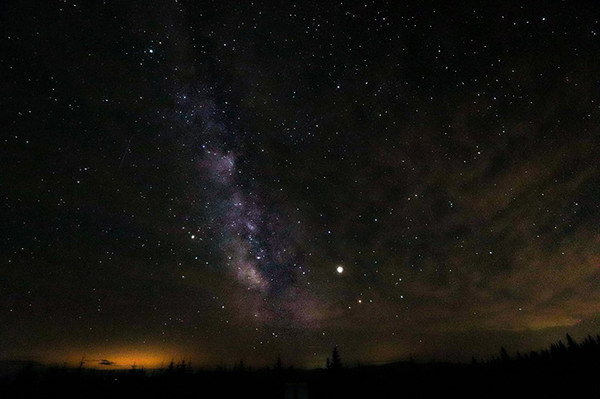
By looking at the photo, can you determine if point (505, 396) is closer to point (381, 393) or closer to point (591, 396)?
point (591, 396)

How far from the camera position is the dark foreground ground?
65.6 m

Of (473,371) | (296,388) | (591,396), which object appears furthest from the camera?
(473,371)

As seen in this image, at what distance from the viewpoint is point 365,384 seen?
75062mm

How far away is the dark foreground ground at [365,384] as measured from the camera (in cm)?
6562

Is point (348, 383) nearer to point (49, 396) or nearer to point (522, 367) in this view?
point (522, 367)

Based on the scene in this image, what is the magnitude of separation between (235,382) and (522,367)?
76297 mm

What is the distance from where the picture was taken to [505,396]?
60906mm

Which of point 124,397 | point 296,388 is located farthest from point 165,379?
point 296,388

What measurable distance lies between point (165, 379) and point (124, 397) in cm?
1096

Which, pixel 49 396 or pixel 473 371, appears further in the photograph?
pixel 473 371

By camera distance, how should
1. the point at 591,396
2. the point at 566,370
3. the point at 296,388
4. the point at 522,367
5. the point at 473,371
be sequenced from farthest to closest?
the point at 473,371, the point at 522,367, the point at 566,370, the point at 591,396, the point at 296,388

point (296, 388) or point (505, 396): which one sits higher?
A: point (296, 388)

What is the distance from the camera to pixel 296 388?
21344 millimetres

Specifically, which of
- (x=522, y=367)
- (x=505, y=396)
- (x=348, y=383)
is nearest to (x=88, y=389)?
(x=348, y=383)
